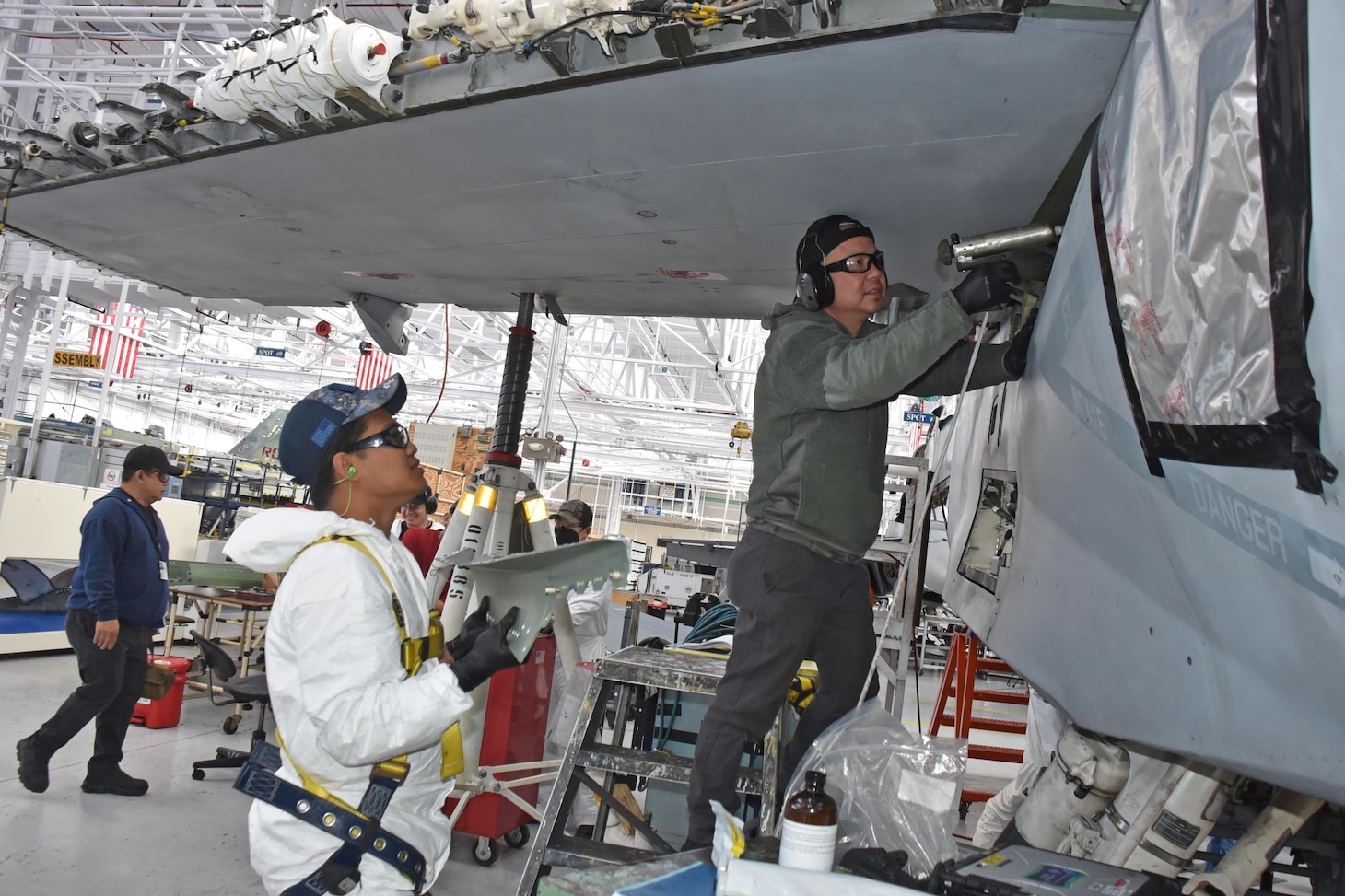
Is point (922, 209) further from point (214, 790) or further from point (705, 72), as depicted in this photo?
point (214, 790)

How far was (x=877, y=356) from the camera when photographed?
6.46ft

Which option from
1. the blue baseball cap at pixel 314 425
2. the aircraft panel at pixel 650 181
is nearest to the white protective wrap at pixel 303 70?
the aircraft panel at pixel 650 181

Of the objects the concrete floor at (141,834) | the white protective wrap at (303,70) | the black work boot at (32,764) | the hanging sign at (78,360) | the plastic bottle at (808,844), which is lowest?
the concrete floor at (141,834)

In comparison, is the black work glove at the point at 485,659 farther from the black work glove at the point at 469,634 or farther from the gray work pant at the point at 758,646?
the gray work pant at the point at 758,646

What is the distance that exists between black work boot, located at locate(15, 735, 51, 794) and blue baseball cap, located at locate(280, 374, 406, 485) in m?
3.56

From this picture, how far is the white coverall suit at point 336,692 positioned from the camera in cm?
155

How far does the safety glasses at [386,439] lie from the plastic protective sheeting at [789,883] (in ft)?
3.82

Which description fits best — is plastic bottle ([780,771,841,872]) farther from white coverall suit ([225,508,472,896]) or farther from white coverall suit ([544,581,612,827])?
white coverall suit ([544,581,612,827])

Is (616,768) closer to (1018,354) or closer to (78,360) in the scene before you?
(1018,354)

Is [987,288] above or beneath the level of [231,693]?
above

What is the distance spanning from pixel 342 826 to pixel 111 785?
3.81 meters

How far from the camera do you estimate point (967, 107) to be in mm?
2141

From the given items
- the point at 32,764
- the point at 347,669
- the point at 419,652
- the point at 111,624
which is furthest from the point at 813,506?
the point at 32,764

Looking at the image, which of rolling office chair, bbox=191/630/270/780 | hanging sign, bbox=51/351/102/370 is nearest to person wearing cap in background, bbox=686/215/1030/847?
rolling office chair, bbox=191/630/270/780
